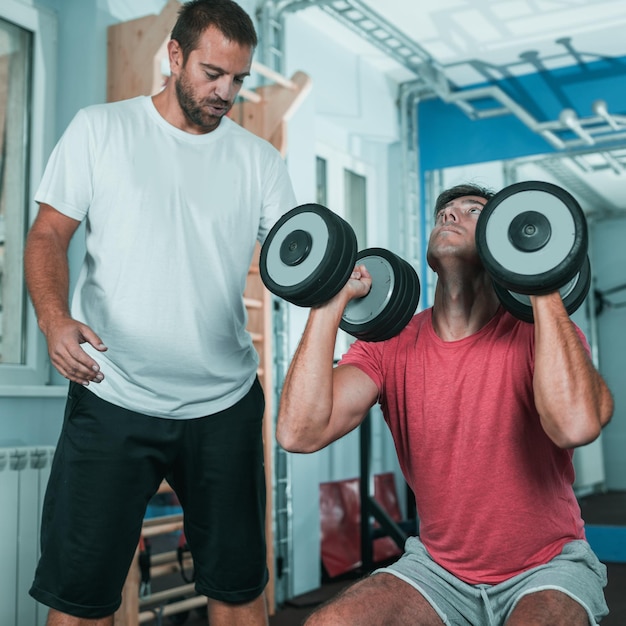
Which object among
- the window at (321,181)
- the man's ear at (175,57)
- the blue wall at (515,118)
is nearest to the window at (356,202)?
the window at (321,181)

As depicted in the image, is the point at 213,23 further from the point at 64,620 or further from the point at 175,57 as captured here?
the point at 64,620

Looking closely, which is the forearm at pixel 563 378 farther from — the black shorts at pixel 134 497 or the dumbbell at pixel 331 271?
the black shorts at pixel 134 497

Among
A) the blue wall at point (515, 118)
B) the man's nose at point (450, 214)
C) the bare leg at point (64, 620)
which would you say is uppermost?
the blue wall at point (515, 118)

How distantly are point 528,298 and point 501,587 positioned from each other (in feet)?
1.60

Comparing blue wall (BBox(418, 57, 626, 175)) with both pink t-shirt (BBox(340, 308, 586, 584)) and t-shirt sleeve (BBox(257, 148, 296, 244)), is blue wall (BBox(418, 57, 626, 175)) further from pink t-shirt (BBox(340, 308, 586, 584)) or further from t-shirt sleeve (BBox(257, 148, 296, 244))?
pink t-shirt (BBox(340, 308, 586, 584))

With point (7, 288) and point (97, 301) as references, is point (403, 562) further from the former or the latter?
point (7, 288)

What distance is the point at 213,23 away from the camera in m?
1.70

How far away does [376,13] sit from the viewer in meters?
3.99

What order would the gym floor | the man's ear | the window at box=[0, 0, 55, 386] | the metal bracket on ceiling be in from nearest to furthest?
the man's ear → the window at box=[0, 0, 55, 386] → the gym floor → the metal bracket on ceiling

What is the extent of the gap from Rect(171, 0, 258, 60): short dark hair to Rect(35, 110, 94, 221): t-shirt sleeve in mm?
287

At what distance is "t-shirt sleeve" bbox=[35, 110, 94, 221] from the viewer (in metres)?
1.61

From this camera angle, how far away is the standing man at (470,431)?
1.30 metres

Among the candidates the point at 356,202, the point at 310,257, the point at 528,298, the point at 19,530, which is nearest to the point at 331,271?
the point at 310,257

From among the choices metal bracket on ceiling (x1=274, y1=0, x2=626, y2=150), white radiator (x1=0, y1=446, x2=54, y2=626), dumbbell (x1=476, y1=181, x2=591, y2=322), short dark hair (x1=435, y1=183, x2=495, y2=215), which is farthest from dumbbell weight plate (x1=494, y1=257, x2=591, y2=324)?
metal bracket on ceiling (x1=274, y1=0, x2=626, y2=150)
